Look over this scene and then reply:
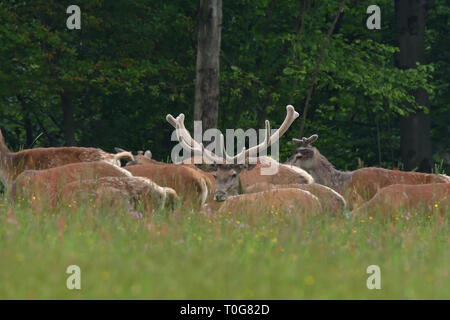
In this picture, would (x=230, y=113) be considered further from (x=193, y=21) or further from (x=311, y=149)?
(x=311, y=149)

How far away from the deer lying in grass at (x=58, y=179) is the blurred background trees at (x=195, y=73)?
23.6 feet

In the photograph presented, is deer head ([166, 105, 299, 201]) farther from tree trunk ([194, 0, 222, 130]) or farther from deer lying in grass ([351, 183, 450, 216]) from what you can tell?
tree trunk ([194, 0, 222, 130])

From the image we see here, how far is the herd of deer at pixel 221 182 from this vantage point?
7934mm

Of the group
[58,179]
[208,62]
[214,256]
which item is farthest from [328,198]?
[208,62]

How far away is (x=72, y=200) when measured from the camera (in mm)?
7594

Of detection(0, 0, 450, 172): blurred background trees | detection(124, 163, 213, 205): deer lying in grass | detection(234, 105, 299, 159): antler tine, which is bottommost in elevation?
detection(124, 163, 213, 205): deer lying in grass

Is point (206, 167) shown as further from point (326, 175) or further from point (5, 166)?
point (5, 166)

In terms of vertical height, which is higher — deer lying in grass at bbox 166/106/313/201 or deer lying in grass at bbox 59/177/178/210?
deer lying in grass at bbox 166/106/313/201

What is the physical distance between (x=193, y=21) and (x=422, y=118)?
21.5ft

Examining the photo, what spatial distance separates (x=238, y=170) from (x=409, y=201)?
250 centimetres

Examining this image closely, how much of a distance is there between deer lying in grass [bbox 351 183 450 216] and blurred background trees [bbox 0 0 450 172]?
26.9ft

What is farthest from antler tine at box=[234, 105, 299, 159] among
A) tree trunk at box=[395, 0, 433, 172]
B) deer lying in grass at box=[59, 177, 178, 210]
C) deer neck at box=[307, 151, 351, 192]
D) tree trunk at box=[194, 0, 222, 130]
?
tree trunk at box=[395, 0, 433, 172]

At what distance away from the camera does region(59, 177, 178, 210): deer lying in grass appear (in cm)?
771
